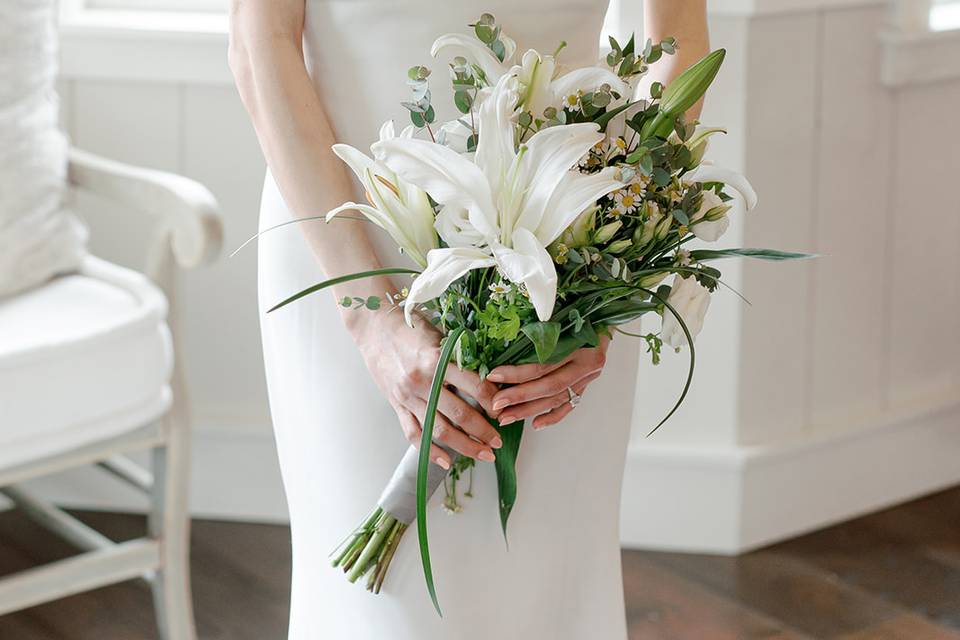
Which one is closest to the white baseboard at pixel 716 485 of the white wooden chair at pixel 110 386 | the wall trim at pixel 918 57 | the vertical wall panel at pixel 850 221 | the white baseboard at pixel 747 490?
the white baseboard at pixel 747 490

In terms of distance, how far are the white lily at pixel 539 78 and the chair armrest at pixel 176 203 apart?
38.8 inches

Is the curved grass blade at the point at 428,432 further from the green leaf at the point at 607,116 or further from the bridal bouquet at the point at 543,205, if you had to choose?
the green leaf at the point at 607,116

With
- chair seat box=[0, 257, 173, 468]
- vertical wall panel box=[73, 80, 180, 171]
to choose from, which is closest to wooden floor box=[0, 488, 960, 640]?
chair seat box=[0, 257, 173, 468]

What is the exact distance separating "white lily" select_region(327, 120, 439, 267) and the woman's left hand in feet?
0.47

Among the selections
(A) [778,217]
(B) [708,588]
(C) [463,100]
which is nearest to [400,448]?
(C) [463,100]

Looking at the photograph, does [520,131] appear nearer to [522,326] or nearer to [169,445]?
[522,326]

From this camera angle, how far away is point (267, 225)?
60.7 inches

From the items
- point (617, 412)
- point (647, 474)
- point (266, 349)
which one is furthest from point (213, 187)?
point (617, 412)

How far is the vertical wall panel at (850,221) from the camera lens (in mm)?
2781

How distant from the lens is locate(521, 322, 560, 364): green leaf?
1167 millimetres

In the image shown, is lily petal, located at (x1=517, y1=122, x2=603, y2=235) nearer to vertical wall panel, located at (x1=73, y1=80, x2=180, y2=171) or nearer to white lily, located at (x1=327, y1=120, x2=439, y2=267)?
white lily, located at (x1=327, y1=120, x2=439, y2=267)

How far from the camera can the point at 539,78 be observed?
121 cm

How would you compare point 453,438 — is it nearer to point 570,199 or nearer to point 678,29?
point 570,199

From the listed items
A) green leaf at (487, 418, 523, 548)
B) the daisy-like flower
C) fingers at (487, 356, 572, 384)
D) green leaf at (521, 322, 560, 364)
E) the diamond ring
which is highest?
the daisy-like flower
